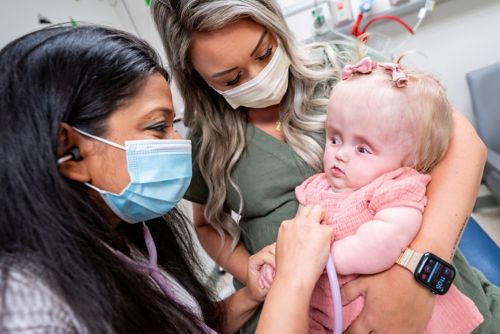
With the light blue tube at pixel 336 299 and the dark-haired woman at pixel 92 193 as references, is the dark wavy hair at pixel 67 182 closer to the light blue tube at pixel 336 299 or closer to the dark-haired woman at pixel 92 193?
the dark-haired woman at pixel 92 193

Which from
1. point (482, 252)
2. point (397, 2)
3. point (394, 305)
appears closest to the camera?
point (394, 305)

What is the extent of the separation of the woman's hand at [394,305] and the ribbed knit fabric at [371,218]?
3 centimetres

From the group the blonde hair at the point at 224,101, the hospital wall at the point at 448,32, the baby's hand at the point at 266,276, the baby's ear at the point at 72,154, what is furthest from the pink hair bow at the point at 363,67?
the hospital wall at the point at 448,32

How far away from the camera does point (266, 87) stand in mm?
1060

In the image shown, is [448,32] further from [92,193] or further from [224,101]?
[92,193]

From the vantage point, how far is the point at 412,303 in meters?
0.78

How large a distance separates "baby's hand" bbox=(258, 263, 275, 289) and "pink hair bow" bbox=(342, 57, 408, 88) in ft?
2.07

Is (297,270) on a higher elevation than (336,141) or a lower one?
lower

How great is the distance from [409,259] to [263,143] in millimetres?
579

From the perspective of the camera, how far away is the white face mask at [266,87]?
40.9 inches

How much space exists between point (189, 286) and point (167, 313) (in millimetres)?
238

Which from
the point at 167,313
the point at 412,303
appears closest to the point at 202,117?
the point at 167,313

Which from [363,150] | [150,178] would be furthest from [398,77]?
[150,178]

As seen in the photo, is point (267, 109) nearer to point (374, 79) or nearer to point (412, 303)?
point (374, 79)
